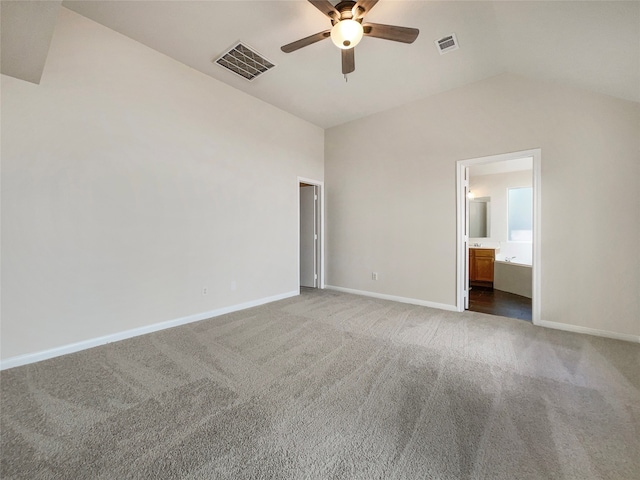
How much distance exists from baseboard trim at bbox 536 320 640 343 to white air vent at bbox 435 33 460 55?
3.45m

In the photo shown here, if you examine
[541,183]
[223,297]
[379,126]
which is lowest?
[223,297]

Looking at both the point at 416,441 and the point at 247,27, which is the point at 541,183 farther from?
the point at 247,27

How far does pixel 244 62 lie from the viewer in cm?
314

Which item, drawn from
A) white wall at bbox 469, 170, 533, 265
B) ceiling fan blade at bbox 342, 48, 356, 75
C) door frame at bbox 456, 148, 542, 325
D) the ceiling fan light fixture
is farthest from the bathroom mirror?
the ceiling fan light fixture

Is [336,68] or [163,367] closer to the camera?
[163,367]

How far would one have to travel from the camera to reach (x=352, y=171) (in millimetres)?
4883

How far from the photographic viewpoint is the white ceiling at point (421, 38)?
6.91 feet

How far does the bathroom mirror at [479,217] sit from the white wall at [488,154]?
12.1 feet

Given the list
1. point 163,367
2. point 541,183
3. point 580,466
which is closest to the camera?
point 580,466

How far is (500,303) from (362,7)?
462 centimetres

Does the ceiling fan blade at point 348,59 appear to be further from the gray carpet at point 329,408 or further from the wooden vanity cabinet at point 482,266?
the wooden vanity cabinet at point 482,266

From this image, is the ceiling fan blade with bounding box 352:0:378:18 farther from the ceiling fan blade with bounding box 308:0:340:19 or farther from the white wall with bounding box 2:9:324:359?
the white wall with bounding box 2:9:324:359

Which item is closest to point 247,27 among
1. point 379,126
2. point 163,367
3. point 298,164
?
point 298,164

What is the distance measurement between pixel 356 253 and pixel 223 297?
249cm
